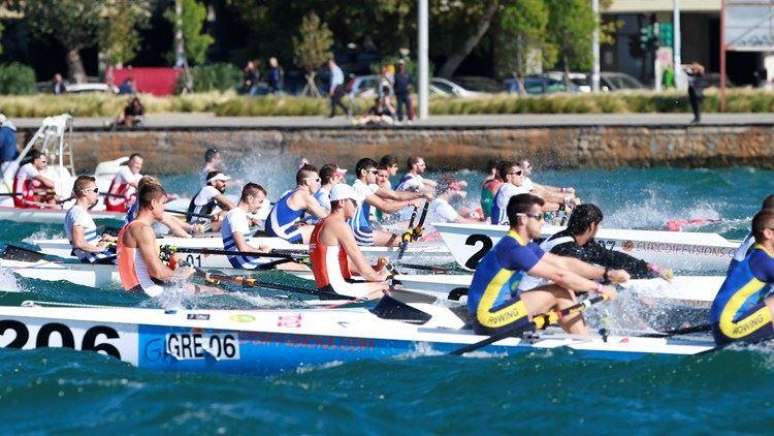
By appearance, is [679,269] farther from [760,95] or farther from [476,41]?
[476,41]

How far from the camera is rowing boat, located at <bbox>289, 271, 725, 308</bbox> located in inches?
565

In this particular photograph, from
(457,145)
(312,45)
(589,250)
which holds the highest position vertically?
(312,45)

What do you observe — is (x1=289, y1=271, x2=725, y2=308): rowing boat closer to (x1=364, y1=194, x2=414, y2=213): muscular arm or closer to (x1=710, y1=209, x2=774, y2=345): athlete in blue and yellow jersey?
(x1=710, y1=209, x2=774, y2=345): athlete in blue and yellow jersey

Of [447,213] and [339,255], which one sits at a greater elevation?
[339,255]

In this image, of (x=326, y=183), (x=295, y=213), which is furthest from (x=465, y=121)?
(x=326, y=183)

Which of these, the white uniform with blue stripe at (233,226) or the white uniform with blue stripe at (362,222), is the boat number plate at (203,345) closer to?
the white uniform with blue stripe at (233,226)

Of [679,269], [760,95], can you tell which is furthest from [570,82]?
[679,269]

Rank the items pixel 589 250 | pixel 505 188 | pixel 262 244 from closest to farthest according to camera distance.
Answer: pixel 589 250
pixel 262 244
pixel 505 188

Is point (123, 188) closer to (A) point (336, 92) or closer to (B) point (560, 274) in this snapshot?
(B) point (560, 274)

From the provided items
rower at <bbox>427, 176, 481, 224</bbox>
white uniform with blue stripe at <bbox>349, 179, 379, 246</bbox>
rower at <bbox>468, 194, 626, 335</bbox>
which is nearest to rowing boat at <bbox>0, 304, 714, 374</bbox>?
rower at <bbox>468, 194, 626, 335</bbox>

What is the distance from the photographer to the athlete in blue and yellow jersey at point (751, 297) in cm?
1209

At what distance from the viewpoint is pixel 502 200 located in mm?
18938

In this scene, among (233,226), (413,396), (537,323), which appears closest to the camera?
(413,396)

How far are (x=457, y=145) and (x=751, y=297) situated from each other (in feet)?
72.3
